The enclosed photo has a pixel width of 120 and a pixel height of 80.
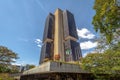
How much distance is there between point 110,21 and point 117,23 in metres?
0.41

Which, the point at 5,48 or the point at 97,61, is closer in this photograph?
the point at 97,61

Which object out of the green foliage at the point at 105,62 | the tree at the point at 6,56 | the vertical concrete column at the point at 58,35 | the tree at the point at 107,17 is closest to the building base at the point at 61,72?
the green foliage at the point at 105,62

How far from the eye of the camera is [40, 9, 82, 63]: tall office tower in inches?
2418

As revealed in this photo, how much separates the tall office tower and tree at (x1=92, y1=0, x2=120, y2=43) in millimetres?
50317

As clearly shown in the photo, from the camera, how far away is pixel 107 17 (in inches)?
296

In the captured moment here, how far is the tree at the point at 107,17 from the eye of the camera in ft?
23.4

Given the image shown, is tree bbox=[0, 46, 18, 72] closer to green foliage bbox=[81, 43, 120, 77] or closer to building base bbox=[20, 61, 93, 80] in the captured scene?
building base bbox=[20, 61, 93, 80]

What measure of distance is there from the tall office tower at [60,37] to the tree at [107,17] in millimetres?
50317

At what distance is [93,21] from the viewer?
325 inches

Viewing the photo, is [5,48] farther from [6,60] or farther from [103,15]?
[103,15]

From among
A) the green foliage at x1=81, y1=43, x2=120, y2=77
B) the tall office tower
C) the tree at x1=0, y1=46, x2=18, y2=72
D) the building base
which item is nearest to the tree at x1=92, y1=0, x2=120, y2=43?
the green foliage at x1=81, y1=43, x2=120, y2=77

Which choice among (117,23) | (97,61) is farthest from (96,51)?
(117,23)

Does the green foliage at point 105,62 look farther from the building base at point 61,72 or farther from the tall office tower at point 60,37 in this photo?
the tall office tower at point 60,37

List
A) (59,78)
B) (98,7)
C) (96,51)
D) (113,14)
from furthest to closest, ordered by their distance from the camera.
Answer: (96,51) < (59,78) < (98,7) < (113,14)
